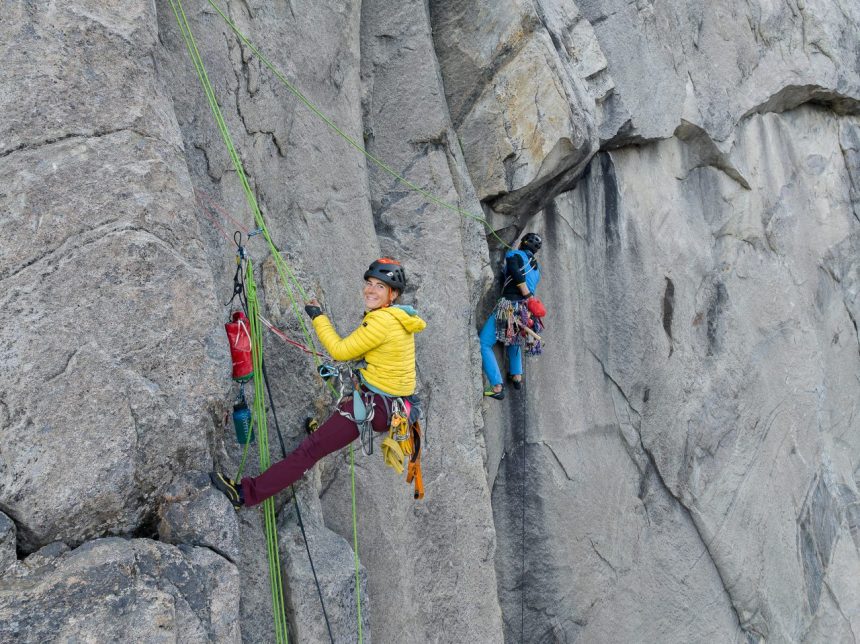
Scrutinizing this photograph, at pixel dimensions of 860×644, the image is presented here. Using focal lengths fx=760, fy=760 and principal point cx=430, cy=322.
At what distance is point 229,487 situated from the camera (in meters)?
4.54

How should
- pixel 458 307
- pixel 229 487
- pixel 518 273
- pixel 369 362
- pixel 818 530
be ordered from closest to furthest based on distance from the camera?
pixel 229 487, pixel 369 362, pixel 458 307, pixel 518 273, pixel 818 530

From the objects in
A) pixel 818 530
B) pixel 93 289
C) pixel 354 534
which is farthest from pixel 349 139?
pixel 818 530

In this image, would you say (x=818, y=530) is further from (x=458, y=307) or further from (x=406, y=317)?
(x=406, y=317)

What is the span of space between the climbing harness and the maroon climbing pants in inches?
129

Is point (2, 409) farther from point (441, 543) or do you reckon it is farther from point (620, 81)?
point (620, 81)

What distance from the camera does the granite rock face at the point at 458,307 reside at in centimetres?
408

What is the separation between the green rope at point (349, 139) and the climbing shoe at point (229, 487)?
323 cm

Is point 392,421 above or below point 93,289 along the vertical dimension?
below

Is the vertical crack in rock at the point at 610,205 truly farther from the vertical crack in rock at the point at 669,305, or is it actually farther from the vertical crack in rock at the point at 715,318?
the vertical crack in rock at the point at 715,318

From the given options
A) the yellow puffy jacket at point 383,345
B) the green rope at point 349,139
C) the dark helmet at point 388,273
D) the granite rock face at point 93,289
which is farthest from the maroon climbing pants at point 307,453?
the green rope at point 349,139

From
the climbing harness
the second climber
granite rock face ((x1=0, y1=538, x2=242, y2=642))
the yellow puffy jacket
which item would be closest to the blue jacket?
the second climber

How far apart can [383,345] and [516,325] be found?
11.3 ft

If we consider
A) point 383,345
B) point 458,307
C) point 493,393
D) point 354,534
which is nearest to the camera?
point 383,345

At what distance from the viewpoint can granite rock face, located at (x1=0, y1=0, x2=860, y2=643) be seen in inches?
161
